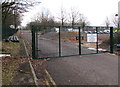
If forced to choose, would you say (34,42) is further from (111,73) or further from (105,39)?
(105,39)

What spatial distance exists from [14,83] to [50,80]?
1282mm

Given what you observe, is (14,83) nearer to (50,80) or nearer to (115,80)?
(50,80)

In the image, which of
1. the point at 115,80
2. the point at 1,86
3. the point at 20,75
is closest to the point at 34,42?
the point at 20,75

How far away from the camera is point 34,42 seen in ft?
28.5

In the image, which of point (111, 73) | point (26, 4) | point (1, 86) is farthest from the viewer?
point (26, 4)

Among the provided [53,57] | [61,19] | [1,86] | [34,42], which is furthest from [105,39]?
[61,19]

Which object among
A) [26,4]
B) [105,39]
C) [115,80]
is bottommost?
[115,80]

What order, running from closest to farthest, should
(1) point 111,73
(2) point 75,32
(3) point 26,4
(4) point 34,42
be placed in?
(1) point 111,73, (4) point 34,42, (2) point 75,32, (3) point 26,4

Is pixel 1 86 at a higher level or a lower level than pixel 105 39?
lower

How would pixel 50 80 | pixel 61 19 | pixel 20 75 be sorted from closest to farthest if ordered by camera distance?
1. pixel 50 80
2. pixel 20 75
3. pixel 61 19

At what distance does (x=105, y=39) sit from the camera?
15.8m

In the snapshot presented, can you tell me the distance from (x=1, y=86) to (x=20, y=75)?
4.14 ft

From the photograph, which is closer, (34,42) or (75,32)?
(34,42)

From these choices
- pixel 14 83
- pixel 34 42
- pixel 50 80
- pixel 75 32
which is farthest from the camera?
pixel 75 32
